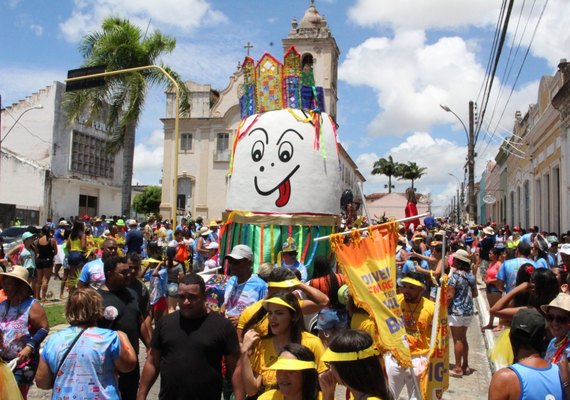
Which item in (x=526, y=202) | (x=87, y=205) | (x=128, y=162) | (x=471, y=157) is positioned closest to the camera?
(x=128, y=162)

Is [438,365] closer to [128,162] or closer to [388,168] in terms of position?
[128,162]

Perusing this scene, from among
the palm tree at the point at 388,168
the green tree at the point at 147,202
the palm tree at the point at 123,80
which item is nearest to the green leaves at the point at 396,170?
the palm tree at the point at 388,168

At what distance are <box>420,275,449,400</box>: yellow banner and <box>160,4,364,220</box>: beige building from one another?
32576 mm

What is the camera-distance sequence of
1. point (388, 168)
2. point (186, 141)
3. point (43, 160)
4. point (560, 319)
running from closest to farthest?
1. point (560, 319)
2. point (43, 160)
3. point (186, 141)
4. point (388, 168)

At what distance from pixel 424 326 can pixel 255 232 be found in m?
3.86

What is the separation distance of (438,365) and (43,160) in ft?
109

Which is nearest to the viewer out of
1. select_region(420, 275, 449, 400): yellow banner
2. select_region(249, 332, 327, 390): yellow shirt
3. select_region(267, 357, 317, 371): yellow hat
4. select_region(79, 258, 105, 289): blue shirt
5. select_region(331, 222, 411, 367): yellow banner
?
select_region(267, 357, 317, 371): yellow hat

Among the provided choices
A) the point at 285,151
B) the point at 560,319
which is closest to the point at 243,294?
the point at 560,319

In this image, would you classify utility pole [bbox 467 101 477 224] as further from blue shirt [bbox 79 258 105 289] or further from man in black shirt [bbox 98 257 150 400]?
man in black shirt [bbox 98 257 150 400]

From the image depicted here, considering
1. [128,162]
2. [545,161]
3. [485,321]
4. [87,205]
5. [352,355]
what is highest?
[545,161]

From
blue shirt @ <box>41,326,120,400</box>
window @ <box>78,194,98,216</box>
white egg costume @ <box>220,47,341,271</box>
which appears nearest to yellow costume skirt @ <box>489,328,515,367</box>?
blue shirt @ <box>41,326,120,400</box>

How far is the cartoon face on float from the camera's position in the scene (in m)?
8.19

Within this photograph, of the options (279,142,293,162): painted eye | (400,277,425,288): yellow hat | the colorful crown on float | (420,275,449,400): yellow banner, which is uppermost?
the colorful crown on float

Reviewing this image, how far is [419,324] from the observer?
4723 mm
